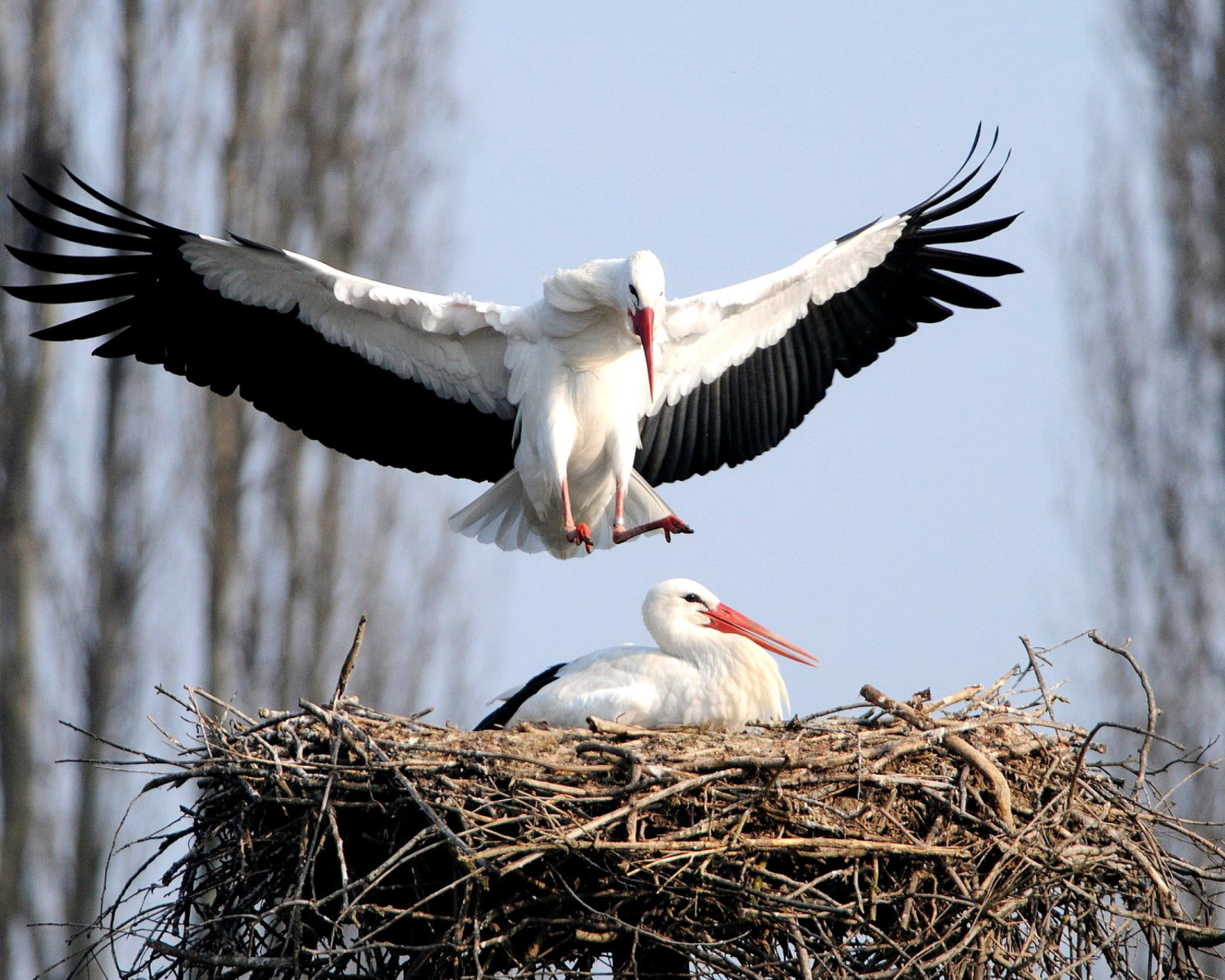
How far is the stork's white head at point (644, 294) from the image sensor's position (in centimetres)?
480

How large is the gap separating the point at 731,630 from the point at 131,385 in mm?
4959

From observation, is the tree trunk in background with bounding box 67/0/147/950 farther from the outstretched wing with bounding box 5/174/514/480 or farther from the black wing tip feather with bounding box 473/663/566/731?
the black wing tip feather with bounding box 473/663/566/731

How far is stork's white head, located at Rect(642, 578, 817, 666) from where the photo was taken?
4.59m

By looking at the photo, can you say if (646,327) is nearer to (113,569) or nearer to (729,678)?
(729,678)

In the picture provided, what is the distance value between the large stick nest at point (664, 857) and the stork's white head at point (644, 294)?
55.3 inches

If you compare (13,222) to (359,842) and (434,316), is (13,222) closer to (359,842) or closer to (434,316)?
(434,316)

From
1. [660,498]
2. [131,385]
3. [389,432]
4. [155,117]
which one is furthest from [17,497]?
[660,498]

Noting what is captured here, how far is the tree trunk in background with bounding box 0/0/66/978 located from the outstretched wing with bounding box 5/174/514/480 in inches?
161

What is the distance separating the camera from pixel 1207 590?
26.8ft

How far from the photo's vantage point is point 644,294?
4.80m

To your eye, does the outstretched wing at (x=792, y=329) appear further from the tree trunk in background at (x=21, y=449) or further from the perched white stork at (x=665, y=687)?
the tree trunk in background at (x=21, y=449)

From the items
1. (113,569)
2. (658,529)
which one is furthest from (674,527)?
(113,569)

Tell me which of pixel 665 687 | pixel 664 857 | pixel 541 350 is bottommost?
pixel 664 857

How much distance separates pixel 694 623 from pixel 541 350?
964 millimetres
